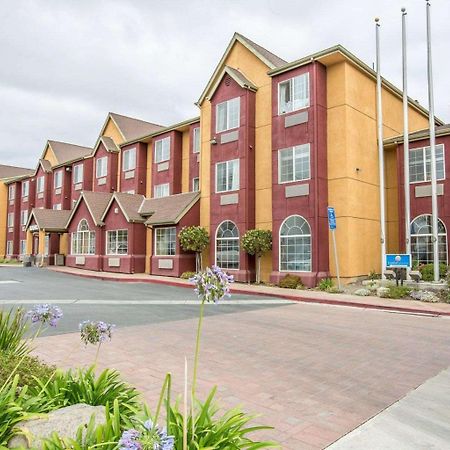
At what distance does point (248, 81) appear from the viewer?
23.8 metres

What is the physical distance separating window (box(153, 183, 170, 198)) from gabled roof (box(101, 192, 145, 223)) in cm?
108

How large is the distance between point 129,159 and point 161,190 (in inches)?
205

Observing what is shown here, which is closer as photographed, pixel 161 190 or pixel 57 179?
pixel 161 190

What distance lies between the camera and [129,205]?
29656 millimetres

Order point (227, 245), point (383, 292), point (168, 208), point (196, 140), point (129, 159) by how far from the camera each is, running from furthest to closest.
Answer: point (129, 159), point (196, 140), point (168, 208), point (227, 245), point (383, 292)

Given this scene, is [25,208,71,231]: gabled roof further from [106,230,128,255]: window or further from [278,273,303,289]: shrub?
[278,273,303,289]: shrub

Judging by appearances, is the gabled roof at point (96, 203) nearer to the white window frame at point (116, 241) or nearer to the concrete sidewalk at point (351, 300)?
the white window frame at point (116, 241)

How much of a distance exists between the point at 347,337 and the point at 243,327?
2.49 m

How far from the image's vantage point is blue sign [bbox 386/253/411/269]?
1705cm

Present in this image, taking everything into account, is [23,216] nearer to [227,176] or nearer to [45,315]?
[227,176]

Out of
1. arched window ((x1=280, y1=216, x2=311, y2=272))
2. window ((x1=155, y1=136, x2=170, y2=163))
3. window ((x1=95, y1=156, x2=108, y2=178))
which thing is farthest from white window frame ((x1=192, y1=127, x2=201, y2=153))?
window ((x1=95, y1=156, x2=108, y2=178))

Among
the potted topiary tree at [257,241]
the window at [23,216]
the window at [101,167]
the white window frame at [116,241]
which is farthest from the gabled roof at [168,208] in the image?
the window at [23,216]

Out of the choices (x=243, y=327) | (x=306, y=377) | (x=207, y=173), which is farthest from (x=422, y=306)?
(x=207, y=173)

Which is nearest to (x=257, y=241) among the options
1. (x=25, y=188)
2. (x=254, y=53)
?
(x=254, y=53)
